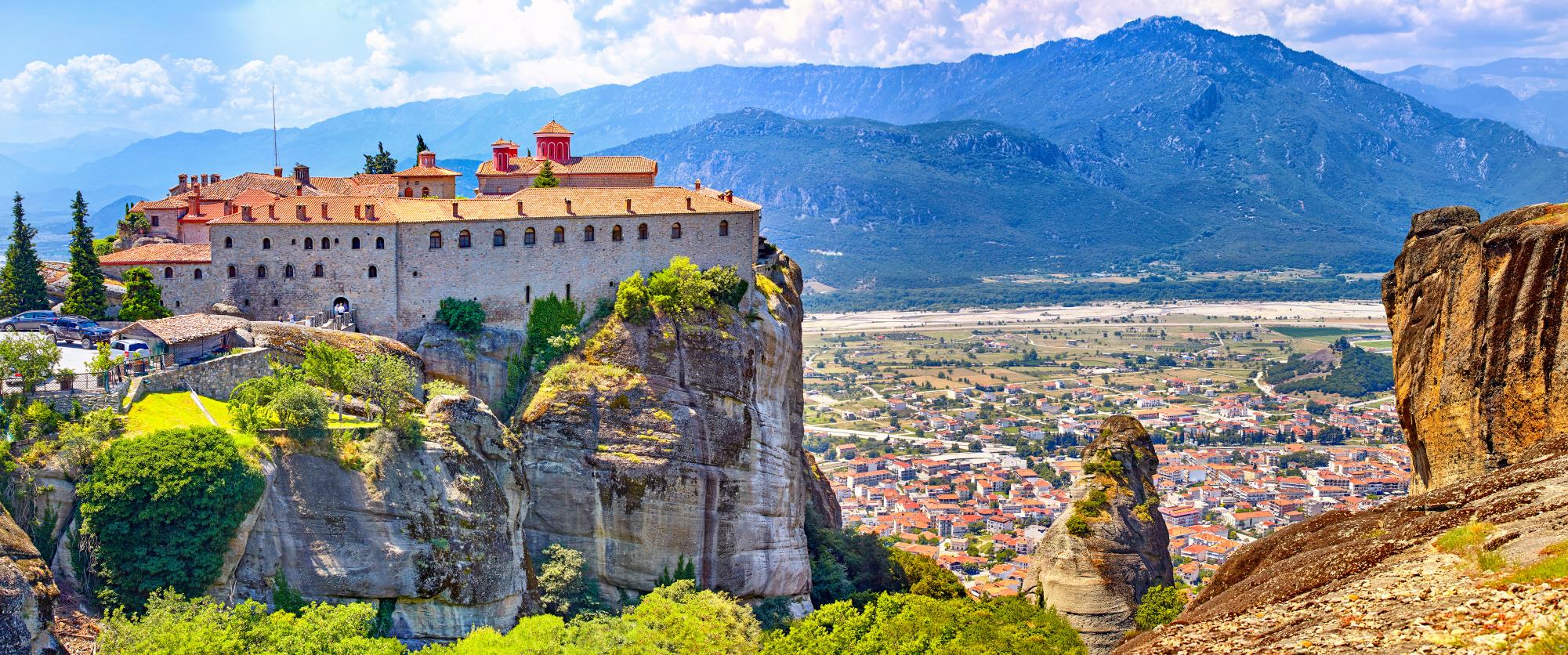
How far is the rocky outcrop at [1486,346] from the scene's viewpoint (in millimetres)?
22984

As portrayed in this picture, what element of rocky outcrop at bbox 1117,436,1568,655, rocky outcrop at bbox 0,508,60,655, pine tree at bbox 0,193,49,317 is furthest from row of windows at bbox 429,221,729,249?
rocky outcrop at bbox 1117,436,1568,655

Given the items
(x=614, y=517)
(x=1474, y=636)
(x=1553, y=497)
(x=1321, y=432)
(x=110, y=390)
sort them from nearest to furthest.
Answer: (x=1474, y=636) → (x=1553, y=497) → (x=110, y=390) → (x=614, y=517) → (x=1321, y=432)

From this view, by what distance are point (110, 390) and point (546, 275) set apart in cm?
1797

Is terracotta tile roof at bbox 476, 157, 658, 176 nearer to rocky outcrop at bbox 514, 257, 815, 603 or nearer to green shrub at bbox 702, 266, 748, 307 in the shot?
green shrub at bbox 702, 266, 748, 307

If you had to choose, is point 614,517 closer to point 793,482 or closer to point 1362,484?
point 793,482

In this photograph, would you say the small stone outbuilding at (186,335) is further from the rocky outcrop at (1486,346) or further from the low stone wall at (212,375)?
the rocky outcrop at (1486,346)

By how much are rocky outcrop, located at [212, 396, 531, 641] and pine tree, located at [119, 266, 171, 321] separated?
12.5m

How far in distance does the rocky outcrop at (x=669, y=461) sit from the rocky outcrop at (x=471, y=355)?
7.58ft

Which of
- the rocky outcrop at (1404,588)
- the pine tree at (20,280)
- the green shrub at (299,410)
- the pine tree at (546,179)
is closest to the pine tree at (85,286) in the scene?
the pine tree at (20,280)

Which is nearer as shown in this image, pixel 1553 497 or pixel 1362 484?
pixel 1553 497

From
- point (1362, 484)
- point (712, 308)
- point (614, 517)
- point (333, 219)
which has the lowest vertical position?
point (1362, 484)

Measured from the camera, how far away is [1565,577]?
15.9 m

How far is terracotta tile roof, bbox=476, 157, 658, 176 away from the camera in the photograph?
2667 inches

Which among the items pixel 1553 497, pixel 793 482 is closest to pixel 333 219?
pixel 793 482
